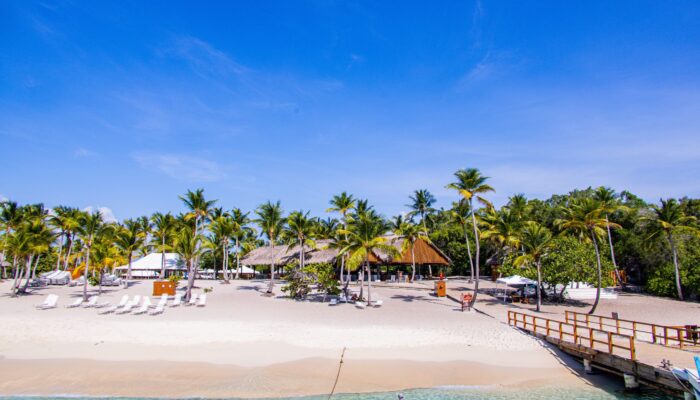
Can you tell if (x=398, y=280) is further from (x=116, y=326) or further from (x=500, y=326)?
(x=116, y=326)

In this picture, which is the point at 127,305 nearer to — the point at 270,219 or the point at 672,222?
the point at 270,219

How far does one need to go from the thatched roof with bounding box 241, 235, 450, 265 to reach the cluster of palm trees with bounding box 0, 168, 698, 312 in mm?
832

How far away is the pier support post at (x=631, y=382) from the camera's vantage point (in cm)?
1191

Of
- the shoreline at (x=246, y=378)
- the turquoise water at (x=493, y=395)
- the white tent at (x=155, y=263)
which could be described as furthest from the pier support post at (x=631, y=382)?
the white tent at (x=155, y=263)

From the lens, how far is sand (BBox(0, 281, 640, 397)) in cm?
1243

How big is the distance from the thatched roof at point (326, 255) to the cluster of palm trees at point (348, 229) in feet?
2.73

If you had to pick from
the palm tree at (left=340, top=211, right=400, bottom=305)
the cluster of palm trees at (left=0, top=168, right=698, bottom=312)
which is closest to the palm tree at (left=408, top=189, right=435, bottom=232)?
the cluster of palm trees at (left=0, top=168, right=698, bottom=312)

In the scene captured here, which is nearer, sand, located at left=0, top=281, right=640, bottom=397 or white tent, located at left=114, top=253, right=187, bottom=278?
sand, located at left=0, top=281, right=640, bottom=397

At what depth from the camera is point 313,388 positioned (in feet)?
39.8

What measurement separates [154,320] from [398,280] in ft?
96.7

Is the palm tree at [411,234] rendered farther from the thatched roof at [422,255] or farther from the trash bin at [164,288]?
the trash bin at [164,288]

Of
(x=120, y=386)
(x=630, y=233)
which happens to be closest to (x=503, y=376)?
(x=120, y=386)

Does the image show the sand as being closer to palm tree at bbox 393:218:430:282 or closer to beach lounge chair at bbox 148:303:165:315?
beach lounge chair at bbox 148:303:165:315

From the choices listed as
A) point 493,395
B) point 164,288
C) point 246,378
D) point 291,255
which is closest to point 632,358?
point 493,395
